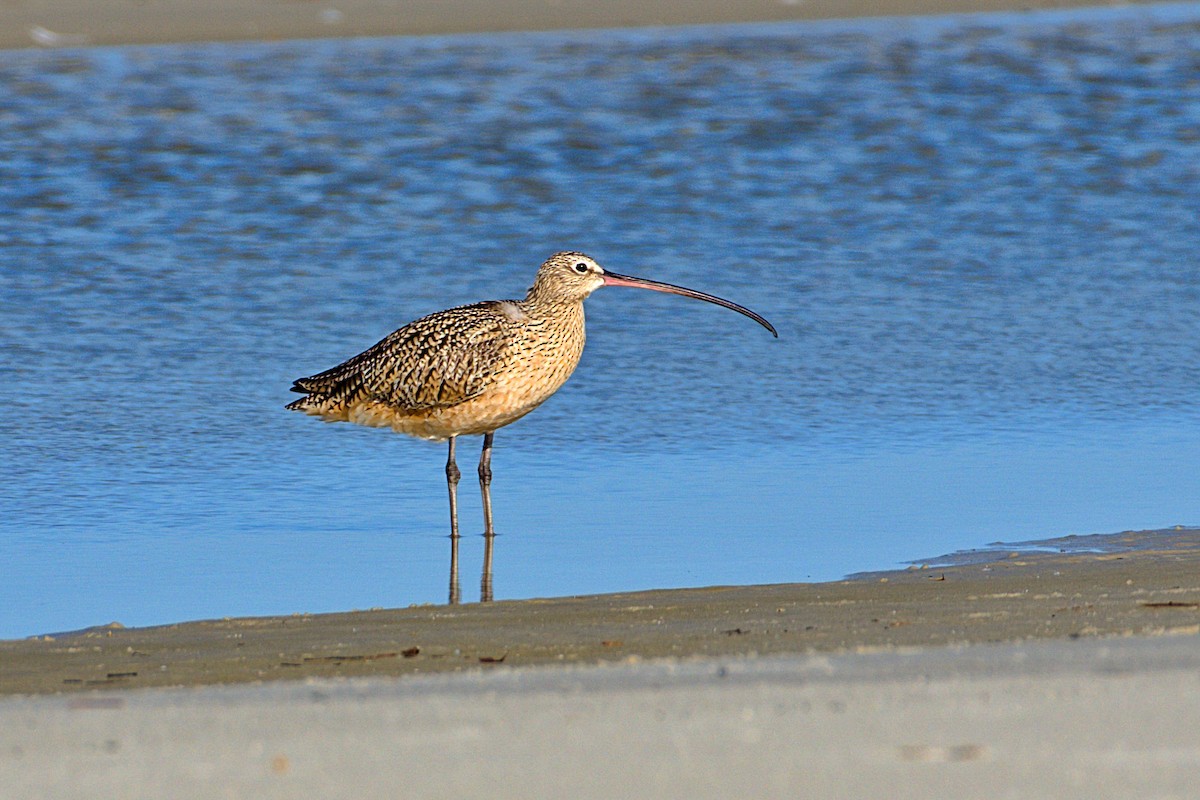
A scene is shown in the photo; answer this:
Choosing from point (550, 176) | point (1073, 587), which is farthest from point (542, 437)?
point (550, 176)

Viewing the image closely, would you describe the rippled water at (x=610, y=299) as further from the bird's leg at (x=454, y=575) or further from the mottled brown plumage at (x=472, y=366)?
the mottled brown plumage at (x=472, y=366)

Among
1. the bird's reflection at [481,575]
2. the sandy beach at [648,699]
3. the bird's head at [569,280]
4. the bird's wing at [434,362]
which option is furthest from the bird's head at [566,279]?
the sandy beach at [648,699]

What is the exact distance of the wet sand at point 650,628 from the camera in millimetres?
4523

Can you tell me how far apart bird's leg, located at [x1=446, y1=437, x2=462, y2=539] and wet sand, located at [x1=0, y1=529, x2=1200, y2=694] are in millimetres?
1233

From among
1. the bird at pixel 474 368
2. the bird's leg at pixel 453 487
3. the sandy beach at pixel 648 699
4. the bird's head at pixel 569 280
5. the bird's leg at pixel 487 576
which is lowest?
the sandy beach at pixel 648 699

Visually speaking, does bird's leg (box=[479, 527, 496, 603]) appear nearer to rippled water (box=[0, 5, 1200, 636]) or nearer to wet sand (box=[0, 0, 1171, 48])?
rippled water (box=[0, 5, 1200, 636])

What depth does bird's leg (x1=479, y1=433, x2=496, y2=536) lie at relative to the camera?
6891 mm

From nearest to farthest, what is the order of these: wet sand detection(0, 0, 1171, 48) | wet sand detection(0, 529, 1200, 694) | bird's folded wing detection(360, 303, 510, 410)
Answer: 1. wet sand detection(0, 529, 1200, 694)
2. bird's folded wing detection(360, 303, 510, 410)
3. wet sand detection(0, 0, 1171, 48)

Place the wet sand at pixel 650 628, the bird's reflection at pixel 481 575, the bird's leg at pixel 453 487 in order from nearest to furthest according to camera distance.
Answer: the wet sand at pixel 650 628, the bird's reflection at pixel 481 575, the bird's leg at pixel 453 487

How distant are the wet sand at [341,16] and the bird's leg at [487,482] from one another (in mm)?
13583

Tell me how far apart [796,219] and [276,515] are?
6.09 metres

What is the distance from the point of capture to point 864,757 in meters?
3.49

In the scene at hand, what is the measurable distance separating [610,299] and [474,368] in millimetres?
3715

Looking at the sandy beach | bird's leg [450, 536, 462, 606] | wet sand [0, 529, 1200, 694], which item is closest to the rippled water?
bird's leg [450, 536, 462, 606]
